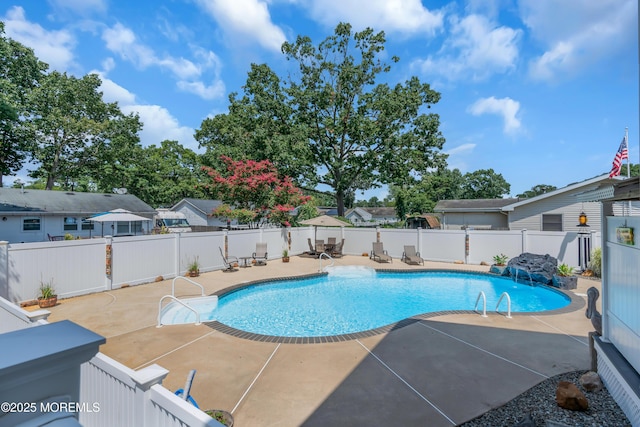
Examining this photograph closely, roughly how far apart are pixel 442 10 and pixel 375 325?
12694 mm

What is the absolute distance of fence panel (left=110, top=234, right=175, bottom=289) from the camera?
31.5 feet

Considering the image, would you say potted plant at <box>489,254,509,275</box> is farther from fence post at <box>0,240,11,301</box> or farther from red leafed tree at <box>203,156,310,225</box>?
fence post at <box>0,240,11,301</box>

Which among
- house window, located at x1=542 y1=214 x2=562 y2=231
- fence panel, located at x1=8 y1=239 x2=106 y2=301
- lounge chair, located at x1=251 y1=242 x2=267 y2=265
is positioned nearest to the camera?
fence panel, located at x1=8 y1=239 x2=106 y2=301

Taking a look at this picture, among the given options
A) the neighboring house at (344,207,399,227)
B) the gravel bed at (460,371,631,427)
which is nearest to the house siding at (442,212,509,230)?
the gravel bed at (460,371,631,427)

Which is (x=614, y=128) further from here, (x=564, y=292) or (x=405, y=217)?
(x=405, y=217)

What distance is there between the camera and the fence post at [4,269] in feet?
24.2

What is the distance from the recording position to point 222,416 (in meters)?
3.38

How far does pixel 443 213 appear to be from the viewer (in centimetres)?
2400

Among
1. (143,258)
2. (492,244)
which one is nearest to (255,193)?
(143,258)

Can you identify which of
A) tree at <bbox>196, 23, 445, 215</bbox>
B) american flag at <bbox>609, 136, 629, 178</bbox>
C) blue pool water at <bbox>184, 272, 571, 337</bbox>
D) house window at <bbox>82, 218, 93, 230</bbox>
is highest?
tree at <bbox>196, 23, 445, 215</bbox>

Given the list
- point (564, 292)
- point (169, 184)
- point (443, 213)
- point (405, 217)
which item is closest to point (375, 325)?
point (564, 292)

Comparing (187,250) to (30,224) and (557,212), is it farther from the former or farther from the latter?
(557,212)

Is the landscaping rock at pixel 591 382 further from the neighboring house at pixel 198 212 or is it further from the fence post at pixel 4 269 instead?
the neighboring house at pixel 198 212

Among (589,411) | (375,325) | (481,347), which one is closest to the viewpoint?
(589,411)
